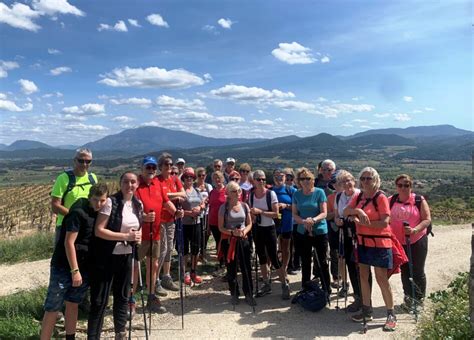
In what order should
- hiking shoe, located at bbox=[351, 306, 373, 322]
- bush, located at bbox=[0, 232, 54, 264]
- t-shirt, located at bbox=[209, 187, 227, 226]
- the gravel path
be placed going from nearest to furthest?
the gravel path → hiking shoe, located at bbox=[351, 306, 373, 322] → t-shirt, located at bbox=[209, 187, 227, 226] → bush, located at bbox=[0, 232, 54, 264]

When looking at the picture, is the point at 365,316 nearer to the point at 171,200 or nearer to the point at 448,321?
the point at 448,321

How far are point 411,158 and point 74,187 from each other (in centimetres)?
19615

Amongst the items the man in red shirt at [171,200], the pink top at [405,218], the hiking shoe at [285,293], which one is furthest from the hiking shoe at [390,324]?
the man in red shirt at [171,200]

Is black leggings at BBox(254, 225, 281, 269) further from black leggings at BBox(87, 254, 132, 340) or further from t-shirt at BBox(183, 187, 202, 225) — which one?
black leggings at BBox(87, 254, 132, 340)

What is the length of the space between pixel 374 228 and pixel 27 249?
33.4 ft

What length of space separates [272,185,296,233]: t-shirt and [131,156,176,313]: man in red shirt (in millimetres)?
2105

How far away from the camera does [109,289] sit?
451 centimetres

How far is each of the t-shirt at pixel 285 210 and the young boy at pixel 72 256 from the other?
367 centimetres

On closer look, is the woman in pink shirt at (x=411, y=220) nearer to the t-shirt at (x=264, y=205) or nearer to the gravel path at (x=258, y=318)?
the gravel path at (x=258, y=318)

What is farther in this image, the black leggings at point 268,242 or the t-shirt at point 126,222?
the black leggings at point 268,242

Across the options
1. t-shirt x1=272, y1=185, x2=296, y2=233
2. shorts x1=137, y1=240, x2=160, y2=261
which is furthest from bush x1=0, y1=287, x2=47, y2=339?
t-shirt x1=272, y1=185, x2=296, y2=233

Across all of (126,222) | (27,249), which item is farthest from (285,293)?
(27,249)

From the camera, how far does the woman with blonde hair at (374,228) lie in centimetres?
512

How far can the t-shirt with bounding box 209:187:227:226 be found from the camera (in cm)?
739
